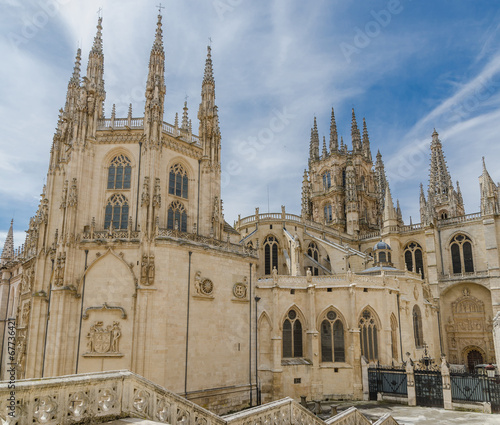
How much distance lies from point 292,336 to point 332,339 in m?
2.84

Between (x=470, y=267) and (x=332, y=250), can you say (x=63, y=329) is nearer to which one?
(x=332, y=250)

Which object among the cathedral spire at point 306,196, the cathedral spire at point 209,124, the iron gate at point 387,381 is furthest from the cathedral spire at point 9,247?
the iron gate at point 387,381

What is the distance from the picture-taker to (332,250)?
41938mm

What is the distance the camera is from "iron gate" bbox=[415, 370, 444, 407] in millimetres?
23250

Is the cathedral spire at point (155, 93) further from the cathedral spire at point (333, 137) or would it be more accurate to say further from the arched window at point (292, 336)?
the cathedral spire at point (333, 137)

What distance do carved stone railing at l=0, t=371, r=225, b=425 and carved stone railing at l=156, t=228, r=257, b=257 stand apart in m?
14.7

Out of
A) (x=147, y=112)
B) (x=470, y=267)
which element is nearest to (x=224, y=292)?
(x=147, y=112)

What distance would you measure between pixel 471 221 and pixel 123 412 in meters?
44.2

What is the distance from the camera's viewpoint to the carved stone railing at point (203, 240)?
77.5 feet

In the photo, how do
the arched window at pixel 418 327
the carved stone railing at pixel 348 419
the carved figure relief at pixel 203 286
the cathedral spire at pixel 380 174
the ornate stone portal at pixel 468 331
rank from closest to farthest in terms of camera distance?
1. the carved stone railing at pixel 348 419
2. the carved figure relief at pixel 203 286
3. the arched window at pixel 418 327
4. the ornate stone portal at pixel 468 331
5. the cathedral spire at pixel 380 174

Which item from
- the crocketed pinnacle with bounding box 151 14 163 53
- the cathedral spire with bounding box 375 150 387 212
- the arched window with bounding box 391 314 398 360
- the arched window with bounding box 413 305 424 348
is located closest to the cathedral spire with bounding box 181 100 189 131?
the crocketed pinnacle with bounding box 151 14 163 53

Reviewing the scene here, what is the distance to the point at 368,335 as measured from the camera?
28500 millimetres

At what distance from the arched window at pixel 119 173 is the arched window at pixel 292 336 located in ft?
46.8

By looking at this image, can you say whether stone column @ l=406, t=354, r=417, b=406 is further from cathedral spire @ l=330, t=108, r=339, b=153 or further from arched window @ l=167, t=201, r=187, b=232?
cathedral spire @ l=330, t=108, r=339, b=153
